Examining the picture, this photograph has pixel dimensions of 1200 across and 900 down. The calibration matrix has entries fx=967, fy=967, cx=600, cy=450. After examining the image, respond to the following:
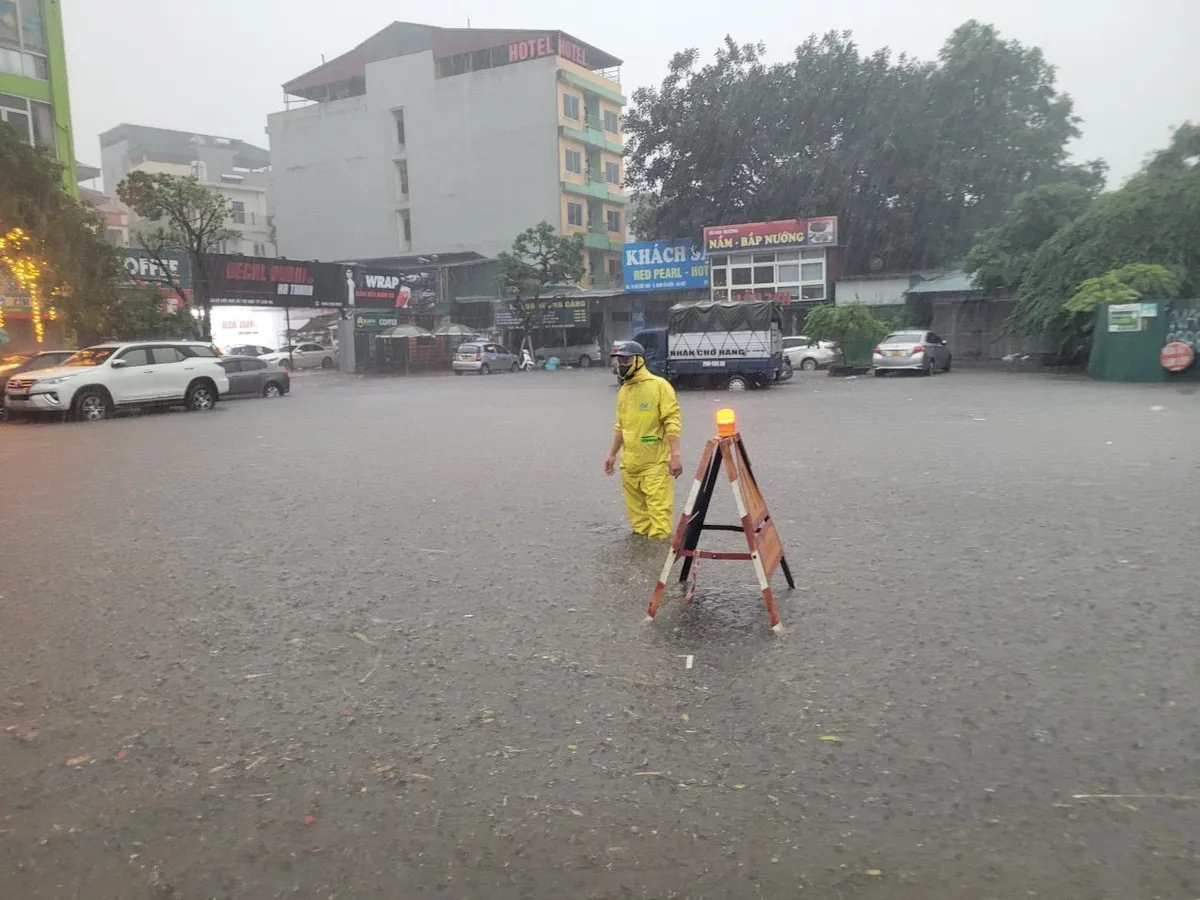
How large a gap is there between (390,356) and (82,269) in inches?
818

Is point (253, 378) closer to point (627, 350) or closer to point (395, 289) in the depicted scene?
point (395, 289)

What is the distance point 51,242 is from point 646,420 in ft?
67.3

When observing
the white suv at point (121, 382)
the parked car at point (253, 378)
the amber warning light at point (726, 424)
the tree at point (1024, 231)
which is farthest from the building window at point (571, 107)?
the amber warning light at point (726, 424)

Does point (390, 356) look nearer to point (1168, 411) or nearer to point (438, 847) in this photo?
point (1168, 411)

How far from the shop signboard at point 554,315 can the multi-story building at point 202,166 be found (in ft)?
80.7

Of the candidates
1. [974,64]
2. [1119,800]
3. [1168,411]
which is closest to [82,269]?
[1168,411]

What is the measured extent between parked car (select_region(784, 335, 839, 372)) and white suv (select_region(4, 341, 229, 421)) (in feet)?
69.0

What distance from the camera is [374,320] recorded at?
44.9m

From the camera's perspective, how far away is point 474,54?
187 ft

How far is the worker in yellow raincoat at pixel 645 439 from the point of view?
6.96m

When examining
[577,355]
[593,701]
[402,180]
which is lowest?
[593,701]

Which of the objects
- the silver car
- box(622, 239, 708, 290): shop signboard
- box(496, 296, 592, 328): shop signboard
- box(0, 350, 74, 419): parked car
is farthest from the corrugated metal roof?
box(0, 350, 74, 419): parked car

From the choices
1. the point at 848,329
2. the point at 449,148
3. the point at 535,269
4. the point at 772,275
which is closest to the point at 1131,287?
the point at 848,329

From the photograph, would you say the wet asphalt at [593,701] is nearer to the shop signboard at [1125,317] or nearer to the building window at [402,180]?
the shop signboard at [1125,317]
